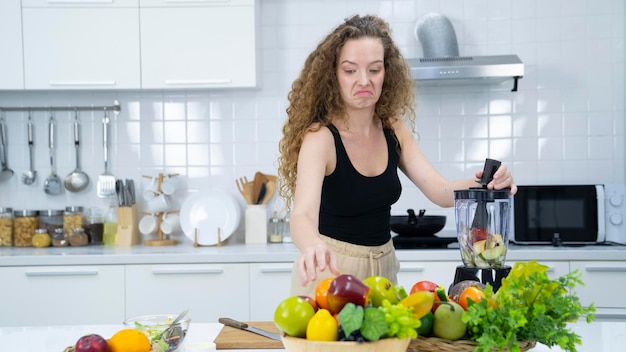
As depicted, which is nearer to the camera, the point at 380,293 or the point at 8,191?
the point at 380,293

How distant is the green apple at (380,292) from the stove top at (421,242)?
1.96 meters

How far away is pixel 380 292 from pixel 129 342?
462 mm

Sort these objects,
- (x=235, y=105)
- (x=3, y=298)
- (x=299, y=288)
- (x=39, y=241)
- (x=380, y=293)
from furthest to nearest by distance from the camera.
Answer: (x=235, y=105), (x=39, y=241), (x=3, y=298), (x=299, y=288), (x=380, y=293)

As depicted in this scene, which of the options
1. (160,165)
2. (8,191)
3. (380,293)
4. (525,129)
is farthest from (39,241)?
(380,293)

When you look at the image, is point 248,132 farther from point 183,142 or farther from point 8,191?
point 8,191

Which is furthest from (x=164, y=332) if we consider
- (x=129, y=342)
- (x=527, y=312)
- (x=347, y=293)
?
(x=527, y=312)

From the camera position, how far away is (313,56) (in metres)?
2.07

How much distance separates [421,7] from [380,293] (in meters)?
2.76

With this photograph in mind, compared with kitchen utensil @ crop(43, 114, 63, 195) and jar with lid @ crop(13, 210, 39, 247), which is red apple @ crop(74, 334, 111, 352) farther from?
kitchen utensil @ crop(43, 114, 63, 195)

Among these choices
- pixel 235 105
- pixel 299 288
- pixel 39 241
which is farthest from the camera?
pixel 235 105

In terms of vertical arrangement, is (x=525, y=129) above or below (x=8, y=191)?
above

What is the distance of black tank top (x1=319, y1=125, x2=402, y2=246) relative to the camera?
6.58ft

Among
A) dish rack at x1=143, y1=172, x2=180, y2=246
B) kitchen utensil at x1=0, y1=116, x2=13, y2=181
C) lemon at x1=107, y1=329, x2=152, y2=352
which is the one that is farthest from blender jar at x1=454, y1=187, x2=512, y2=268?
kitchen utensil at x1=0, y1=116, x2=13, y2=181

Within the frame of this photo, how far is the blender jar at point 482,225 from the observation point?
167 centimetres
